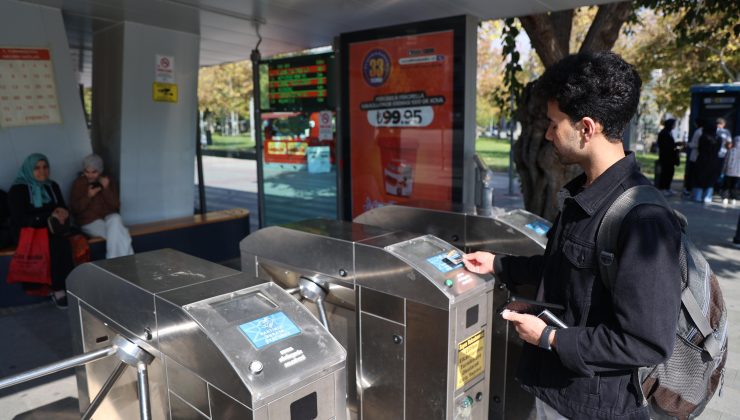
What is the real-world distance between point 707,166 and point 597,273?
8.16 meters

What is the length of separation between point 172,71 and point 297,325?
Answer: 4146 mm

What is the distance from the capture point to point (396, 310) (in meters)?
1.89

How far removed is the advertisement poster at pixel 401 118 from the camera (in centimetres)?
411

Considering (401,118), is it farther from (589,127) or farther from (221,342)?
(221,342)

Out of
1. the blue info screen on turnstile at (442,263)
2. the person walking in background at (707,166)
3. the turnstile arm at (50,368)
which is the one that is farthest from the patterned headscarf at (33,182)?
the person walking in background at (707,166)

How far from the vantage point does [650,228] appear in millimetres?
1131

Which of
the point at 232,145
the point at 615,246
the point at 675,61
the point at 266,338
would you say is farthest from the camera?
the point at 232,145

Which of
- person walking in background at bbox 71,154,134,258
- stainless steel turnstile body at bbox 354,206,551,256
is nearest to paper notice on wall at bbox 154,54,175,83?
person walking in background at bbox 71,154,134,258

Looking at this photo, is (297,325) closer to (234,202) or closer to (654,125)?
(234,202)

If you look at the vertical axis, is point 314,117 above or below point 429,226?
above

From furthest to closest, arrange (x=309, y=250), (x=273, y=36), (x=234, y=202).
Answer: (x=234, y=202) → (x=273, y=36) → (x=309, y=250)

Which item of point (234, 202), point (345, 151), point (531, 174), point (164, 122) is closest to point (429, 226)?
point (531, 174)

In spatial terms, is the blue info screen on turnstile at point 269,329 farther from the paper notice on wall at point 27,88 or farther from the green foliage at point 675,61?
the green foliage at point 675,61

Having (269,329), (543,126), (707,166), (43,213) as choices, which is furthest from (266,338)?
(707,166)
